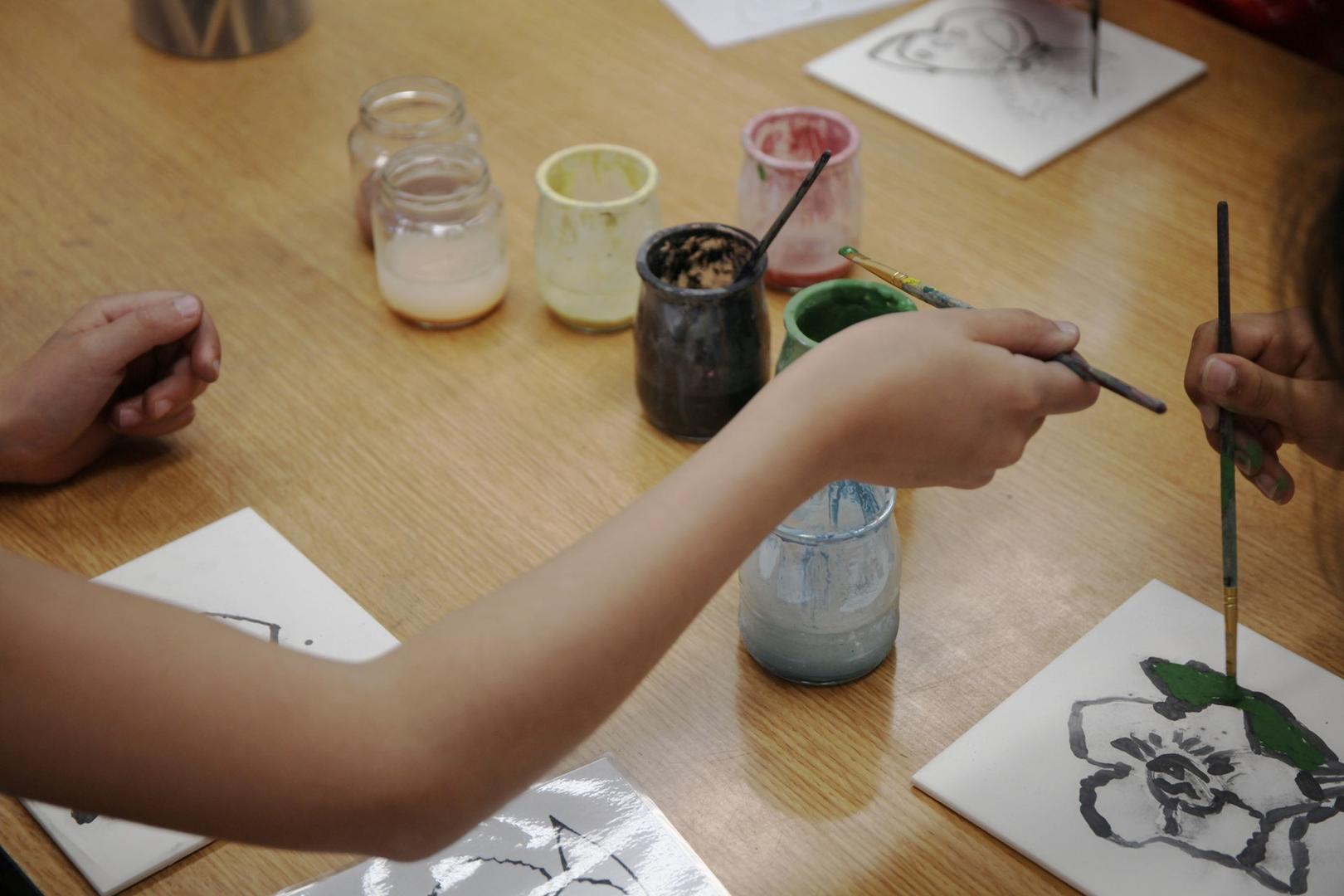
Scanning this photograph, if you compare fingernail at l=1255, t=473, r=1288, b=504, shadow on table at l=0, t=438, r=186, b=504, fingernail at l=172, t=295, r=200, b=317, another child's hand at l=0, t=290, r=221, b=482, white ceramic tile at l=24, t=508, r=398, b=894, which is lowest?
shadow on table at l=0, t=438, r=186, b=504

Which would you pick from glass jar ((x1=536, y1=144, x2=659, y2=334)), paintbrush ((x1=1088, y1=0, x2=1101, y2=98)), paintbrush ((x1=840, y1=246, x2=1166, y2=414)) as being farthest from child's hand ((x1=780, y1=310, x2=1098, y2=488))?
paintbrush ((x1=1088, y1=0, x2=1101, y2=98))

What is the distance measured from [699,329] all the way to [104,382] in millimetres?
404

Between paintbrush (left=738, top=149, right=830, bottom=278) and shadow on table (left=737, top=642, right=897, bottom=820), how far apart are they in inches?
10.1

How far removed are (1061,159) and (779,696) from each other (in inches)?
26.3

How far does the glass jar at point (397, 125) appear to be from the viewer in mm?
1134

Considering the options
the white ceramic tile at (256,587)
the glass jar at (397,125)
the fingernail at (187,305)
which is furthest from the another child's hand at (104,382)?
the glass jar at (397,125)

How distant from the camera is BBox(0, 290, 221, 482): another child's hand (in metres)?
0.89

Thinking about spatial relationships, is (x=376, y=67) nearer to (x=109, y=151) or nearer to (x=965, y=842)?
(x=109, y=151)

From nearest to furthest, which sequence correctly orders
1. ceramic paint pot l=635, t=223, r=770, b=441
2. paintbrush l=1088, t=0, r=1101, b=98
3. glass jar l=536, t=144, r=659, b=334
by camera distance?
1. ceramic paint pot l=635, t=223, r=770, b=441
2. glass jar l=536, t=144, r=659, b=334
3. paintbrush l=1088, t=0, r=1101, b=98

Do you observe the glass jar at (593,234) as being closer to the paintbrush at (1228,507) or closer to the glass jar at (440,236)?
the glass jar at (440,236)

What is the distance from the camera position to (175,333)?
92cm

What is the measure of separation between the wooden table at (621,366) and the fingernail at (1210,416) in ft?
0.27

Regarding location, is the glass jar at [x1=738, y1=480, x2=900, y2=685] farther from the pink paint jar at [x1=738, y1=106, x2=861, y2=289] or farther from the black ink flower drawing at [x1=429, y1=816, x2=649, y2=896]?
the pink paint jar at [x1=738, y1=106, x2=861, y2=289]

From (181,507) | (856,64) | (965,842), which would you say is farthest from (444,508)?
(856,64)
